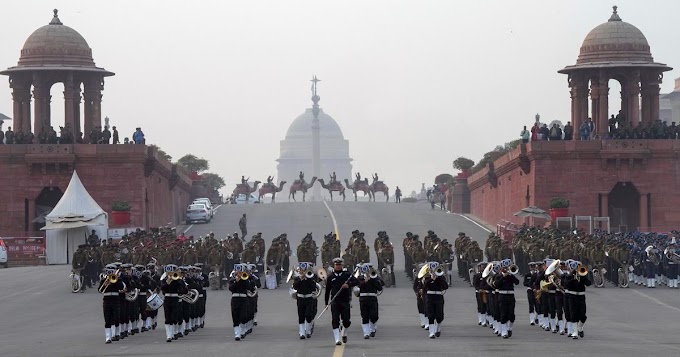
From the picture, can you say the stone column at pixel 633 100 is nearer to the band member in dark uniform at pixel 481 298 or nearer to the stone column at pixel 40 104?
the stone column at pixel 40 104

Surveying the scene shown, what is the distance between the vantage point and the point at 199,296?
1344 inches

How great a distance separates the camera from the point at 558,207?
69.7m

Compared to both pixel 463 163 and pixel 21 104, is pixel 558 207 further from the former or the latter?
pixel 463 163

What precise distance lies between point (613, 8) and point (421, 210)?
61.3 feet

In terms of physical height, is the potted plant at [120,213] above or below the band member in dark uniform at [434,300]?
above

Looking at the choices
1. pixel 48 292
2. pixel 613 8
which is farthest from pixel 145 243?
pixel 613 8

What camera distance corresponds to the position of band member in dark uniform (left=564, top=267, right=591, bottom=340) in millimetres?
31391

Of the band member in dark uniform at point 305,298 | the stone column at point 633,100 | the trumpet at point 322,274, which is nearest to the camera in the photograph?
the band member in dark uniform at point 305,298

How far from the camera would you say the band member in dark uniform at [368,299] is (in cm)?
3212

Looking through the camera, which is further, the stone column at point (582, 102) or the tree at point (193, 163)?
the tree at point (193, 163)

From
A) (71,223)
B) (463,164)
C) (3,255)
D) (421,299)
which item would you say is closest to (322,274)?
(421,299)

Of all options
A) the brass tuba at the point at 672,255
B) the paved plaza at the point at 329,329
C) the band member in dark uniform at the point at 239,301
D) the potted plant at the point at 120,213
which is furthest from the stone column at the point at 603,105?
the band member in dark uniform at the point at 239,301

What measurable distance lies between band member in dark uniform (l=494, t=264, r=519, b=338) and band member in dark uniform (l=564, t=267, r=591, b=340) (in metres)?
1.11

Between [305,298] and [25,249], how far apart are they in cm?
3456
